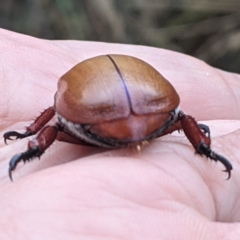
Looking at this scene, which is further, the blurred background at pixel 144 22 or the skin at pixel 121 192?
the blurred background at pixel 144 22

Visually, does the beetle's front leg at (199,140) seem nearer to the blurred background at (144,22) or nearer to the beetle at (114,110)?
the beetle at (114,110)

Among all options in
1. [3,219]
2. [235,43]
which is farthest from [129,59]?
[235,43]

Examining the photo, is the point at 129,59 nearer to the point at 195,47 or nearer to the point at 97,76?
the point at 97,76

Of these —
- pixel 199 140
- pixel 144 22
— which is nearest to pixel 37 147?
pixel 199 140

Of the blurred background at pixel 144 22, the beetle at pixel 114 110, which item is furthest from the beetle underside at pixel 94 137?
the blurred background at pixel 144 22

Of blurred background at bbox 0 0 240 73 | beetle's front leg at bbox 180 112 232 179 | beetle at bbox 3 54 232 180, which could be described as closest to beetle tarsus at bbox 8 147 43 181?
beetle at bbox 3 54 232 180

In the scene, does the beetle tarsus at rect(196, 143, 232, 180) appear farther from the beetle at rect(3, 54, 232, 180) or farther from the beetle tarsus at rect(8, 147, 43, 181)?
the beetle tarsus at rect(8, 147, 43, 181)
